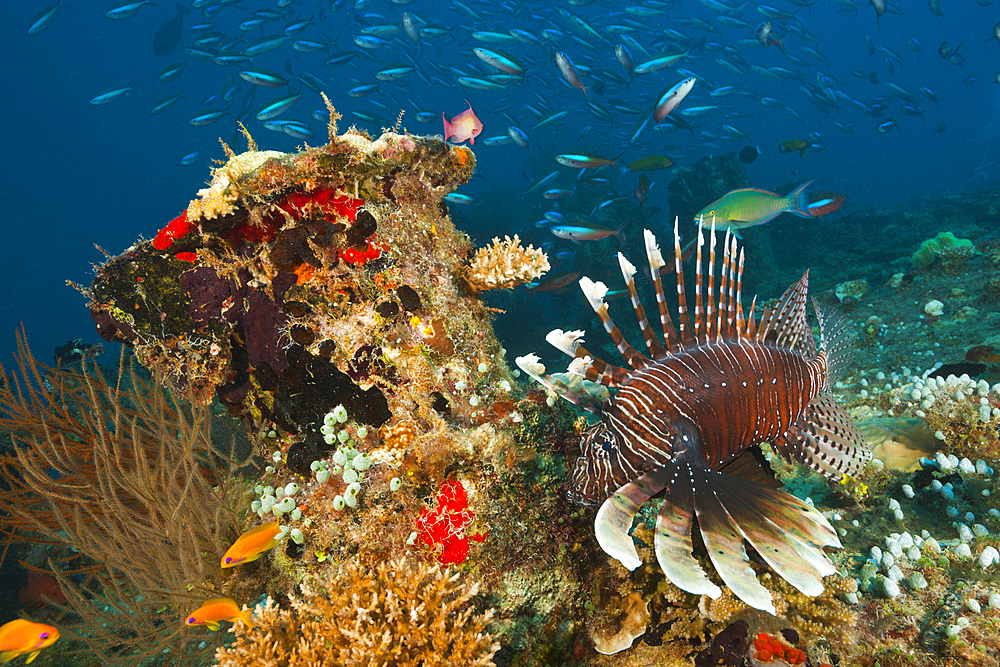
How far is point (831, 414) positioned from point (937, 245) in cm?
824

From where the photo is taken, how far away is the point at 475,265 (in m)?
3.02

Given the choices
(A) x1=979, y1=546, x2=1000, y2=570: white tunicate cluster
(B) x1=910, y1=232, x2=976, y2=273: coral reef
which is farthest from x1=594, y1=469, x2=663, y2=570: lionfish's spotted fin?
(B) x1=910, y1=232, x2=976, y2=273: coral reef

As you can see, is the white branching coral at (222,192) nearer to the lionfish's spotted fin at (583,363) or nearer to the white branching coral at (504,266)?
the white branching coral at (504,266)

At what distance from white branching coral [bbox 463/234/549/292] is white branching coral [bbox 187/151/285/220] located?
1.36 m

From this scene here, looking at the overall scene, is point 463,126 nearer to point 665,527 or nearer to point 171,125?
point 665,527

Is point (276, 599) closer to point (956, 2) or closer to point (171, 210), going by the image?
point (171, 210)

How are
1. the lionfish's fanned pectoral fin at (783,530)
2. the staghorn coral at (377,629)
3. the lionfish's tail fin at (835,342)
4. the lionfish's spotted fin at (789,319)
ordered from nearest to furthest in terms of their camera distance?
the lionfish's fanned pectoral fin at (783,530)
the staghorn coral at (377,629)
the lionfish's spotted fin at (789,319)
the lionfish's tail fin at (835,342)

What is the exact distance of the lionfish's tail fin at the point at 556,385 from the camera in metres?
2.17

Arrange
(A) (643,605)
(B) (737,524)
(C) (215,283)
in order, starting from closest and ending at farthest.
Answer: (B) (737,524)
(A) (643,605)
(C) (215,283)

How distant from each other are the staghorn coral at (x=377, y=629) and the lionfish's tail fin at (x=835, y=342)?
281cm

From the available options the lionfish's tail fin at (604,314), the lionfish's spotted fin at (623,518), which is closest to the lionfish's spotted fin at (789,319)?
the lionfish's tail fin at (604,314)

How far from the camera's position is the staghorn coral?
5.92ft

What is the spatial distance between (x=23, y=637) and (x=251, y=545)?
4.78ft

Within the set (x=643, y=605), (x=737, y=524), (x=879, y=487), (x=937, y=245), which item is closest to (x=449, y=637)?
(x=643, y=605)
